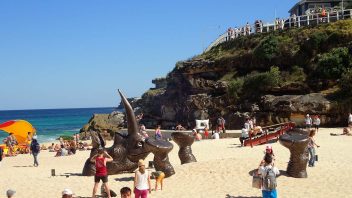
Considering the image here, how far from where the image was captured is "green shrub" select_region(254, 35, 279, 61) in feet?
128

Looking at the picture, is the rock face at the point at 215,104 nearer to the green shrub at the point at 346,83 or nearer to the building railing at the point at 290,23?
the green shrub at the point at 346,83

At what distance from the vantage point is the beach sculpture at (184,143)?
692 inches

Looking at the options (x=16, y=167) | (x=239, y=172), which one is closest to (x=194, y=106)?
(x=16, y=167)

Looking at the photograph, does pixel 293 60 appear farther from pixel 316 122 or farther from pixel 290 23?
pixel 316 122

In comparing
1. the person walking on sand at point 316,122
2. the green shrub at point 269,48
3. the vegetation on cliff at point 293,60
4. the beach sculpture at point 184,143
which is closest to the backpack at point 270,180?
the beach sculpture at point 184,143

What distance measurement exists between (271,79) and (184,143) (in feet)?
66.3

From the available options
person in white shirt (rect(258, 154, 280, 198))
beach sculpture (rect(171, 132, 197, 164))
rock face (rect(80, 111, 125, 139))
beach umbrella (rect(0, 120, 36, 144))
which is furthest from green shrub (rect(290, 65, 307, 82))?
person in white shirt (rect(258, 154, 280, 198))

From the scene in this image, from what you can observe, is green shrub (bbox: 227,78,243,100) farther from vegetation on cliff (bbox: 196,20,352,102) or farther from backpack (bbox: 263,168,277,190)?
backpack (bbox: 263,168,277,190)

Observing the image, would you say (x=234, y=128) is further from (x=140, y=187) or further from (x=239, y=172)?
(x=140, y=187)

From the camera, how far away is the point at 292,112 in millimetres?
32156

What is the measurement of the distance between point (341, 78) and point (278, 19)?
474 inches

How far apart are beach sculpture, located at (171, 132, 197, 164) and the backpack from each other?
282 inches

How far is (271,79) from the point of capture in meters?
36.4

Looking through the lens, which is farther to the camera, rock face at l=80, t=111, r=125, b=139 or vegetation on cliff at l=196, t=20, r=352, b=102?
rock face at l=80, t=111, r=125, b=139
